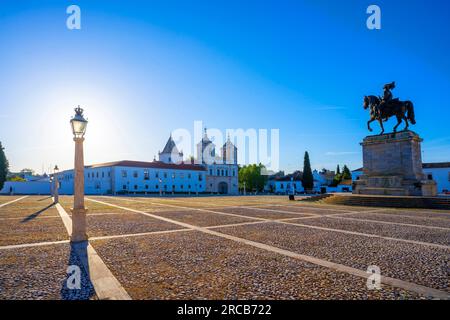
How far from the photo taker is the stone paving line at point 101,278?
12.0 ft

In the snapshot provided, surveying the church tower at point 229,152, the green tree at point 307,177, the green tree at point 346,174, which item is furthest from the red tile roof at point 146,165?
the green tree at point 346,174

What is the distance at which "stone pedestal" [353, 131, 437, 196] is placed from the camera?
20.6m

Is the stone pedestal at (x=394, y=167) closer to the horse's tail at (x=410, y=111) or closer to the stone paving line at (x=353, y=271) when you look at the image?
the horse's tail at (x=410, y=111)

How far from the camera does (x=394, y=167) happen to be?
21.5 metres

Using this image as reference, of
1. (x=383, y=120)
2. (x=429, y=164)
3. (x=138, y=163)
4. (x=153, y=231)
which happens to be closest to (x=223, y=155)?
(x=138, y=163)

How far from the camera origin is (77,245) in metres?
6.90

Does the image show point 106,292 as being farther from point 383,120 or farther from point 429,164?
point 429,164

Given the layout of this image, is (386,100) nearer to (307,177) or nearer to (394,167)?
(394,167)

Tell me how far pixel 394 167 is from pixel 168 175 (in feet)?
201

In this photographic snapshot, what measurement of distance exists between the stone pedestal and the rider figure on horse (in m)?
1.91

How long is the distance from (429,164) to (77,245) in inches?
2879

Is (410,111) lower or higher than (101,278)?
higher

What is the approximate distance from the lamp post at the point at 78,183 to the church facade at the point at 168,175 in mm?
48846

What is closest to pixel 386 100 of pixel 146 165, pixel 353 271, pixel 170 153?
pixel 353 271
